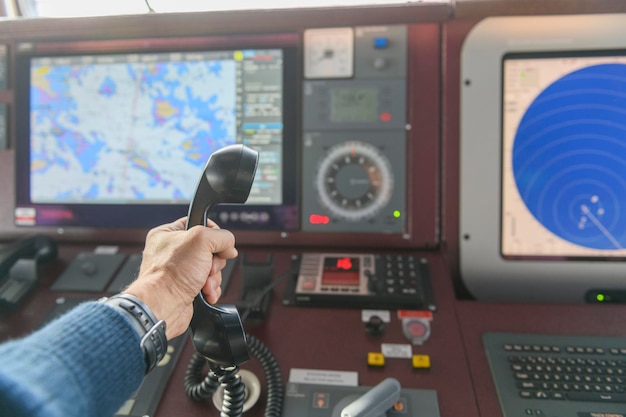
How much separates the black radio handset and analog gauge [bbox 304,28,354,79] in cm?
57

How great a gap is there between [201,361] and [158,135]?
69 centimetres

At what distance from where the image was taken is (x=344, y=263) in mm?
1142

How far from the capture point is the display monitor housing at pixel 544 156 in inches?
45.4

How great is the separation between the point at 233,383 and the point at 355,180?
0.65 metres

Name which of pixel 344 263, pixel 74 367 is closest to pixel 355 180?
pixel 344 263

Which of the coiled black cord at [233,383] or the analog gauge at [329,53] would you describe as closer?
the coiled black cord at [233,383]

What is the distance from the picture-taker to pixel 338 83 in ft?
4.18

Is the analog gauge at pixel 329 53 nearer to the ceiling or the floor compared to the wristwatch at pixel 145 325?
nearer to the ceiling

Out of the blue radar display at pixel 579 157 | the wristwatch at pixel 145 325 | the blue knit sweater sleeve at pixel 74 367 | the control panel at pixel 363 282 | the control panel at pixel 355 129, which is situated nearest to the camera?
the blue knit sweater sleeve at pixel 74 367

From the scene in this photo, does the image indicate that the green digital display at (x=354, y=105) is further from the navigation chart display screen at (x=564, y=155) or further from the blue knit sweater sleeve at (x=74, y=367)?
the blue knit sweater sleeve at (x=74, y=367)

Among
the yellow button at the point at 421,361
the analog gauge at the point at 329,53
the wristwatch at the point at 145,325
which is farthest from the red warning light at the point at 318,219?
the wristwatch at the point at 145,325

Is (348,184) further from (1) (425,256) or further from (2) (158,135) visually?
(2) (158,135)

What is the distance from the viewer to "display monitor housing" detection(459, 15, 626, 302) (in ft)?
3.79

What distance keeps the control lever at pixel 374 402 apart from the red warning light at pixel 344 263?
0.36 metres
